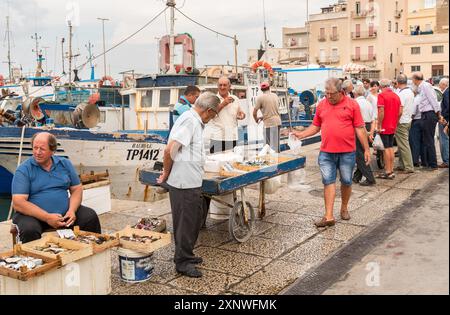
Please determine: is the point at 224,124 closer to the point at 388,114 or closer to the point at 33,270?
the point at 388,114

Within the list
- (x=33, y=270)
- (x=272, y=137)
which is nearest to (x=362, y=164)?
(x=272, y=137)

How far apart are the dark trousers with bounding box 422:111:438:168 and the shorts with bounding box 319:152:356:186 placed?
4.20 meters

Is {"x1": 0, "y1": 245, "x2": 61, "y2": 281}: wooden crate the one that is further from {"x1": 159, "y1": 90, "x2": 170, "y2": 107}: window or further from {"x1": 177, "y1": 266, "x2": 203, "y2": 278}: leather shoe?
{"x1": 159, "y1": 90, "x2": 170, "y2": 107}: window

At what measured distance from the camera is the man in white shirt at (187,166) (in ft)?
14.1

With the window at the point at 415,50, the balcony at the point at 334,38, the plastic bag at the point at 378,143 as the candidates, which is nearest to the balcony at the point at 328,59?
the balcony at the point at 334,38

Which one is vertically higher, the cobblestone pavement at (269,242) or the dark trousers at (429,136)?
the dark trousers at (429,136)

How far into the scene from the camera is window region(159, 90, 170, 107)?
40.3 feet

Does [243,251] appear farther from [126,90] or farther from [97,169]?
[126,90]

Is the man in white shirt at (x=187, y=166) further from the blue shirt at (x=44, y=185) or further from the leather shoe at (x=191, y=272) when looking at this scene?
the blue shirt at (x=44, y=185)

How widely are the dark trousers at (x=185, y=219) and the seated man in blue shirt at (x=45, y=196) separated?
84cm

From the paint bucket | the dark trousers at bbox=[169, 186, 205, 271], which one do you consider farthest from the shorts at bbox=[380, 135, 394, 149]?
the paint bucket

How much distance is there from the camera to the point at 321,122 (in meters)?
6.17
